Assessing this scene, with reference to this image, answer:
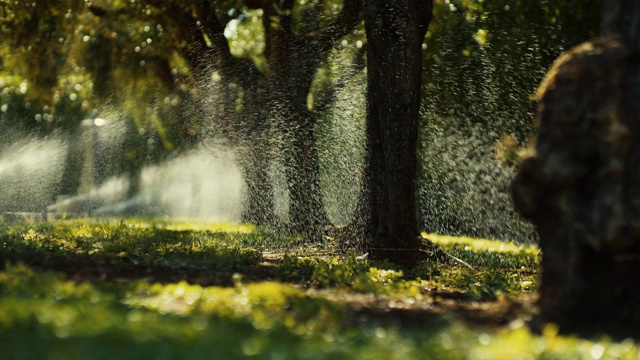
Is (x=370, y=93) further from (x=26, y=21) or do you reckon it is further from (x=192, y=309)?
(x=26, y=21)

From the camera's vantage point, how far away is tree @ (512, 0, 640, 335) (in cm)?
615

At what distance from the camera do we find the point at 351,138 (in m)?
23.8

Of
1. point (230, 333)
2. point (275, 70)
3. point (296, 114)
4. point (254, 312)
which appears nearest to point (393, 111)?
point (254, 312)

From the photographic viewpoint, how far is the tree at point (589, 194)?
615 centimetres

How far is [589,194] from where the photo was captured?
6.26 metres

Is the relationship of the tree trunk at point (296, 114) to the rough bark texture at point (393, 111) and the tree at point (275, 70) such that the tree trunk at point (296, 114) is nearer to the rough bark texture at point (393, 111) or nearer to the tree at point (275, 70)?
the tree at point (275, 70)

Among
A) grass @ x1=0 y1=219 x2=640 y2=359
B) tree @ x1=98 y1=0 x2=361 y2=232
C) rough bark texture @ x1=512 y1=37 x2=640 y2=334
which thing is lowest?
grass @ x1=0 y1=219 x2=640 y2=359

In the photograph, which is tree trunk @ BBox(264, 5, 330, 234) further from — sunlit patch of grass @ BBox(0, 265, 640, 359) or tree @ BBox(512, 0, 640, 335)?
tree @ BBox(512, 0, 640, 335)

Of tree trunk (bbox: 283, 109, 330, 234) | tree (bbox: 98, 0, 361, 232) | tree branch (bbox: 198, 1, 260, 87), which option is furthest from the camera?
tree branch (bbox: 198, 1, 260, 87)

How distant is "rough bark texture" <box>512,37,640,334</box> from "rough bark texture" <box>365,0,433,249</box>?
19.1ft

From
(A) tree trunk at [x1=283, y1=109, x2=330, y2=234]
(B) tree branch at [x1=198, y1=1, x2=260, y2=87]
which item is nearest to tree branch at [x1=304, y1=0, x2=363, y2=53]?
(A) tree trunk at [x1=283, y1=109, x2=330, y2=234]

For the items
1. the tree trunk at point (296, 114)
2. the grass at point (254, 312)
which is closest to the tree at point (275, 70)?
the tree trunk at point (296, 114)

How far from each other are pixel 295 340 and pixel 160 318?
0.92 meters

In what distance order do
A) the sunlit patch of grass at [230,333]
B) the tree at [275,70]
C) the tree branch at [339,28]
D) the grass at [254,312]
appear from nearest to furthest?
the sunlit patch of grass at [230,333] → the grass at [254,312] → the tree branch at [339,28] → the tree at [275,70]
